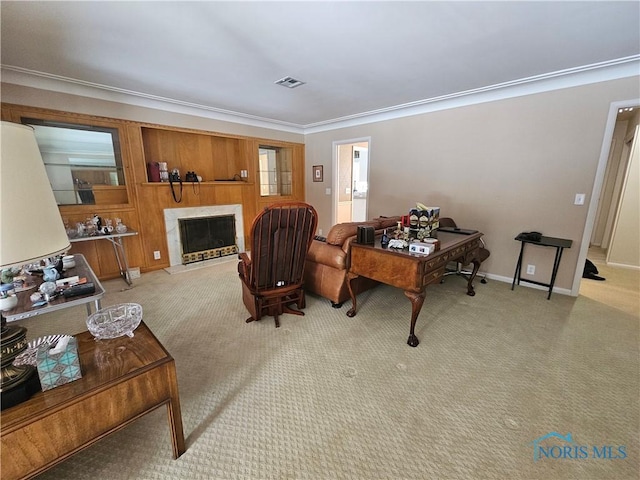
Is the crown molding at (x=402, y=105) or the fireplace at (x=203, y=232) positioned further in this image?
the fireplace at (x=203, y=232)

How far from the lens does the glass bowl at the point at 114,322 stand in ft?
4.13

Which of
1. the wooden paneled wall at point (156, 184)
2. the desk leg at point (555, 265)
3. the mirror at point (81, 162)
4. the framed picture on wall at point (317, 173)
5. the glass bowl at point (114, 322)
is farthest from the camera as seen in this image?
the framed picture on wall at point (317, 173)

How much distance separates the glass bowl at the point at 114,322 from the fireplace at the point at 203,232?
2.96 metres

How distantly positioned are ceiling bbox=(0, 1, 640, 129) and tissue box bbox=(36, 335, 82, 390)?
2.05m

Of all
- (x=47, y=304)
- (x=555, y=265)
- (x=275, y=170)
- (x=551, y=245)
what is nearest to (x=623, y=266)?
(x=555, y=265)

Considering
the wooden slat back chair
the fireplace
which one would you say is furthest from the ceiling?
the fireplace

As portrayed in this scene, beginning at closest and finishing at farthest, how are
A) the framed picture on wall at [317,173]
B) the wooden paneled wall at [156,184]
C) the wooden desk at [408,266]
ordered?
the wooden desk at [408,266]
the wooden paneled wall at [156,184]
the framed picture on wall at [317,173]

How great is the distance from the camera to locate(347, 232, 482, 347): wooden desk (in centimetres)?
199

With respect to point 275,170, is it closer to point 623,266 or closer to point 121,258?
point 121,258

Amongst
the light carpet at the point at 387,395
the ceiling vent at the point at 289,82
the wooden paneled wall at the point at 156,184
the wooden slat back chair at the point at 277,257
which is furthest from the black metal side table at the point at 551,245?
the wooden paneled wall at the point at 156,184

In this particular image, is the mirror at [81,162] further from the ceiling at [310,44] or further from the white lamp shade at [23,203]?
the white lamp shade at [23,203]

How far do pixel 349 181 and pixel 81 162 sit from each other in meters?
4.32

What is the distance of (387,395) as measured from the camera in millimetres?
1661

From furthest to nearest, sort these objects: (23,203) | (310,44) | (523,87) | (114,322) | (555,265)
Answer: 1. (523,87)
2. (555,265)
3. (310,44)
4. (114,322)
5. (23,203)
